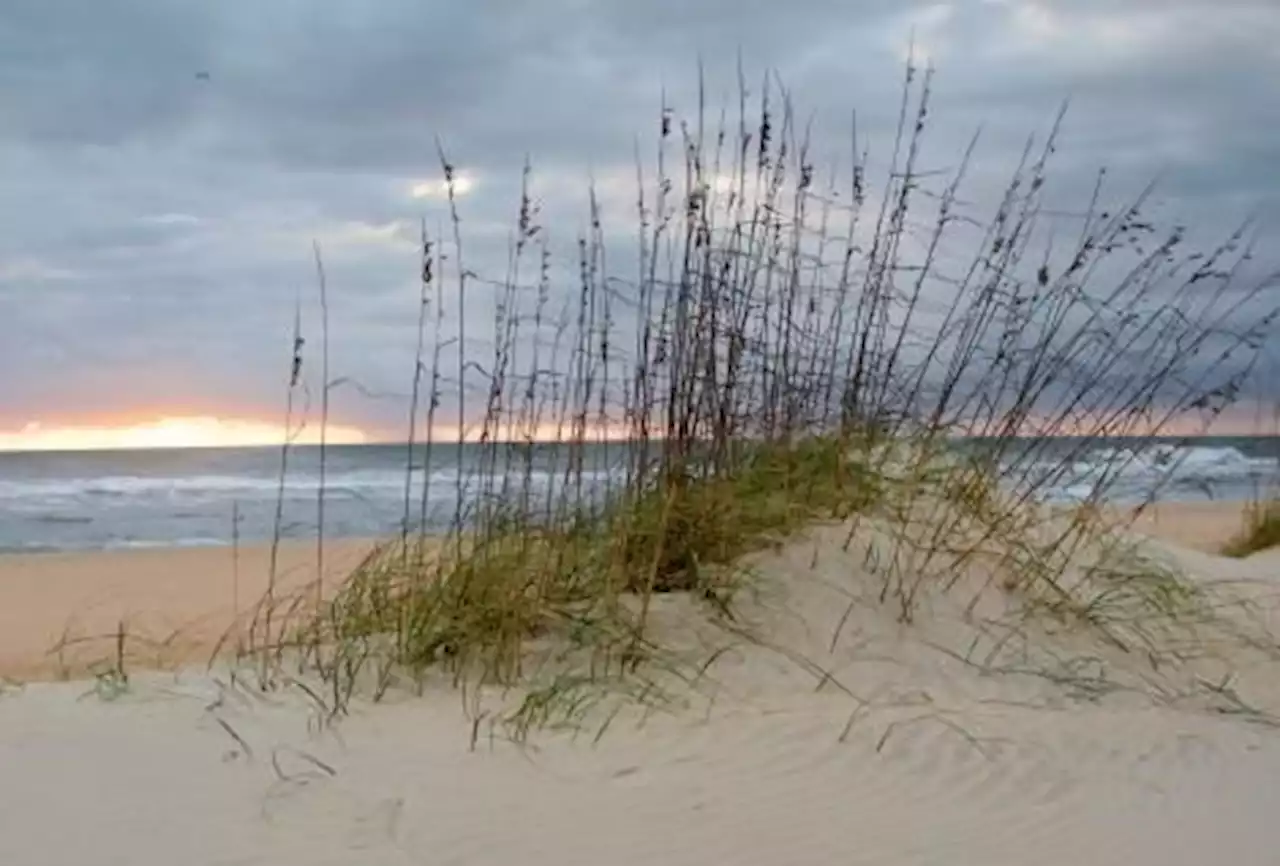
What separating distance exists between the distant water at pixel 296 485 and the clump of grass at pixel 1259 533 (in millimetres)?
349

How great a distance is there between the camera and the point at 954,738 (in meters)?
4.04

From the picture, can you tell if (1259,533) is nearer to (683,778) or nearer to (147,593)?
(683,778)

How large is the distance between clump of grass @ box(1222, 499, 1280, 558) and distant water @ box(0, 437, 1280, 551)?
0.35m

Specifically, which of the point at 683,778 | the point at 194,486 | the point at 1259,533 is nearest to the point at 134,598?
the point at 683,778

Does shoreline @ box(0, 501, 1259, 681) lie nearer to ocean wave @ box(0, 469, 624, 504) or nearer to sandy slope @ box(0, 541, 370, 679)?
sandy slope @ box(0, 541, 370, 679)

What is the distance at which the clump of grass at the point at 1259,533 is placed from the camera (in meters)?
8.88

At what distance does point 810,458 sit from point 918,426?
1.66ft

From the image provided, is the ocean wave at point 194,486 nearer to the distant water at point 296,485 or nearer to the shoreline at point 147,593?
the distant water at point 296,485

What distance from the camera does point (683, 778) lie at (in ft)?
12.0

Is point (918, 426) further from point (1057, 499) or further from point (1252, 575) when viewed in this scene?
point (1252, 575)

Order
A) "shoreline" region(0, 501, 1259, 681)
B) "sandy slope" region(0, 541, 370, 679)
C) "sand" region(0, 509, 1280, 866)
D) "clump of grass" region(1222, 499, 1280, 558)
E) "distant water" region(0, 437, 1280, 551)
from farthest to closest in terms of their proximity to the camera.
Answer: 1. "clump of grass" region(1222, 499, 1280, 558)
2. "sandy slope" region(0, 541, 370, 679)
3. "shoreline" region(0, 501, 1259, 681)
4. "distant water" region(0, 437, 1280, 551)
5. "sand" region(0, 509, 1280, 866)

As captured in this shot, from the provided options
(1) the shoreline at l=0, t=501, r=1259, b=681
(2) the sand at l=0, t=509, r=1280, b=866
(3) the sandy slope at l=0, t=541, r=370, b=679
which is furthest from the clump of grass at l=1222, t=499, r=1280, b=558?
(3) the sandy slope at l=0, t=541, r=370, b=679

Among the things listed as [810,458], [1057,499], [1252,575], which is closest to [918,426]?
[810,458]

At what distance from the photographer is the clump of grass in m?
8.88
